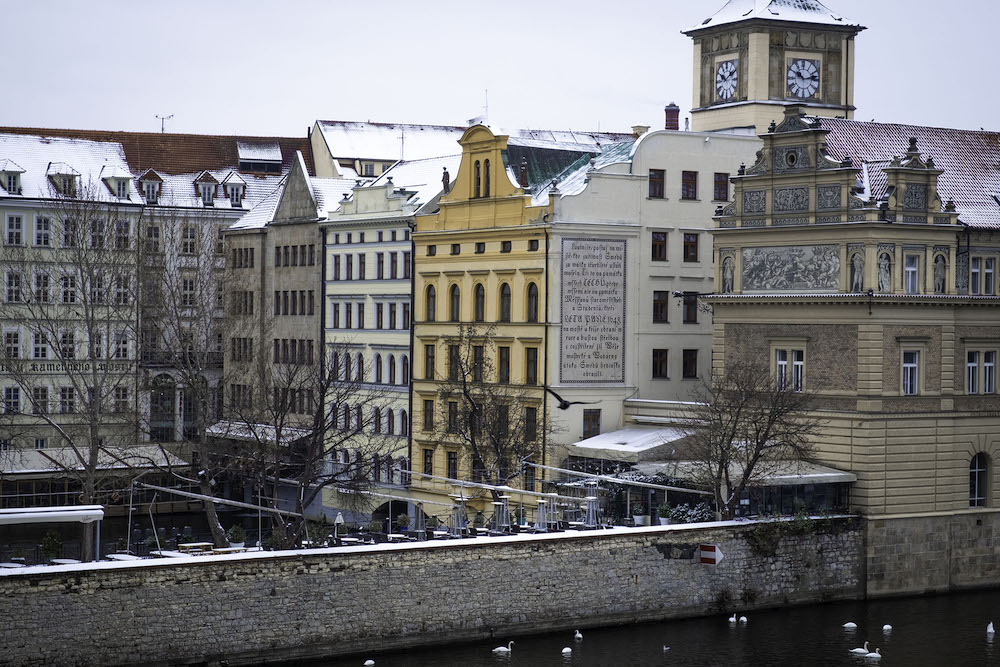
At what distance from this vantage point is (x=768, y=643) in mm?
51562

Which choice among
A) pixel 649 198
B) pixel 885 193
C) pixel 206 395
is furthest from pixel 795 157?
pixel 206 395

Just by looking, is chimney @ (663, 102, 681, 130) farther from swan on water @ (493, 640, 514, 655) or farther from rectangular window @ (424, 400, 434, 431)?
swan on water @ (493, 640, 514, 655)

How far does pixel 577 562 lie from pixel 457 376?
19834 millimetres

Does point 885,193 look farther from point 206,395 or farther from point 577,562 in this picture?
point 206,395

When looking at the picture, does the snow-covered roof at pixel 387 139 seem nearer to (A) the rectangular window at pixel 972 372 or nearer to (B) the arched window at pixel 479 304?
(B) the arched window at pixel 479 304

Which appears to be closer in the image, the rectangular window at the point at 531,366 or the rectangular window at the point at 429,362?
the rectangular window at the point at 531,366

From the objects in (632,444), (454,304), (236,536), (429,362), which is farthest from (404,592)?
(429,362)

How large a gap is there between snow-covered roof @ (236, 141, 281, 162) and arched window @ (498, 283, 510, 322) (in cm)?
3590

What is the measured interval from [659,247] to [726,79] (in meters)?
8.31

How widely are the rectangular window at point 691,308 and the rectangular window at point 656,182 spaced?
153 inches

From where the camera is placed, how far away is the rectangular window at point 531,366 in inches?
2724

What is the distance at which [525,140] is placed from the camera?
72.9 metres

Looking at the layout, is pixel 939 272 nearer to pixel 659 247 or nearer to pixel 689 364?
pixel 659 247

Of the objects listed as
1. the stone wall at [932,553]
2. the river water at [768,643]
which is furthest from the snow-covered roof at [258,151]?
the river water at [768,643]
